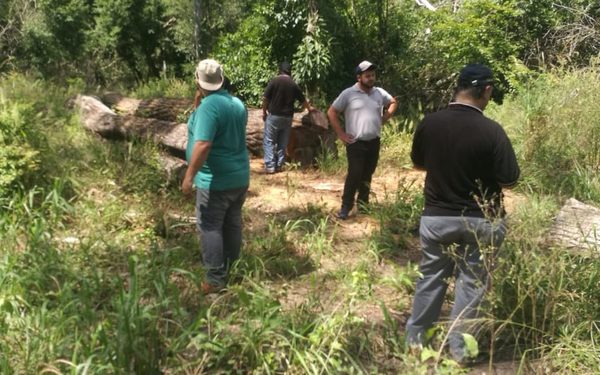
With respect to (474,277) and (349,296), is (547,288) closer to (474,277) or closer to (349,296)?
(474,277)

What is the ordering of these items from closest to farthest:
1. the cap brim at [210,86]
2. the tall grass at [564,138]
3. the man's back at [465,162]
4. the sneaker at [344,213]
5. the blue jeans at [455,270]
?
1. the man's back at [465,162]
2. the blue jeans at [455,270]
3. the cap brim at [210,86]
4. the sneaker at [344,213]
5. the tall grass at [564,138]

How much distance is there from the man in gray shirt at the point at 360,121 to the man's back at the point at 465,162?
2.15 m

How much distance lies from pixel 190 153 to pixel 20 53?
16412mm

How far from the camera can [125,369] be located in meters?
2.71

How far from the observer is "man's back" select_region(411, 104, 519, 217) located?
2.79 m

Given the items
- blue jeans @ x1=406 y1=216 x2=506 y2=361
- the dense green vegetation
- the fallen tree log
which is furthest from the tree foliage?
blue jeans @ x1=406 y1=216 x2=506 y2=361

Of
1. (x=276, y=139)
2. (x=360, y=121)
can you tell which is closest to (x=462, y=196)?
(x=360, y=121)

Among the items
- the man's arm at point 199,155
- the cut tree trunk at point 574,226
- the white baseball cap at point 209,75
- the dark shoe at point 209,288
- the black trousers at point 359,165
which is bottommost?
the dark shoe at point 209,288

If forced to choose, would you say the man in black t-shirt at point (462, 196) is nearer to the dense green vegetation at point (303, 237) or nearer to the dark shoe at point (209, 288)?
the dense green vegetation at point (303, 237)

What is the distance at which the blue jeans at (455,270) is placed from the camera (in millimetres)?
2893

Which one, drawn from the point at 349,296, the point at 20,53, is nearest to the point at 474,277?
the point at 349,296

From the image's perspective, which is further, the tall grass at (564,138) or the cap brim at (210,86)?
the tall grass at (564,138)

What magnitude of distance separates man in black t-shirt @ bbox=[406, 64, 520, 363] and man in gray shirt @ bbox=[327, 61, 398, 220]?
2.09 m

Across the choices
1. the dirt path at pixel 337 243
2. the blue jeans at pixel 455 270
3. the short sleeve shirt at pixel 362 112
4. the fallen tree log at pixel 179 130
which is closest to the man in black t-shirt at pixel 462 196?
the blue jeans at pixel 455 270
